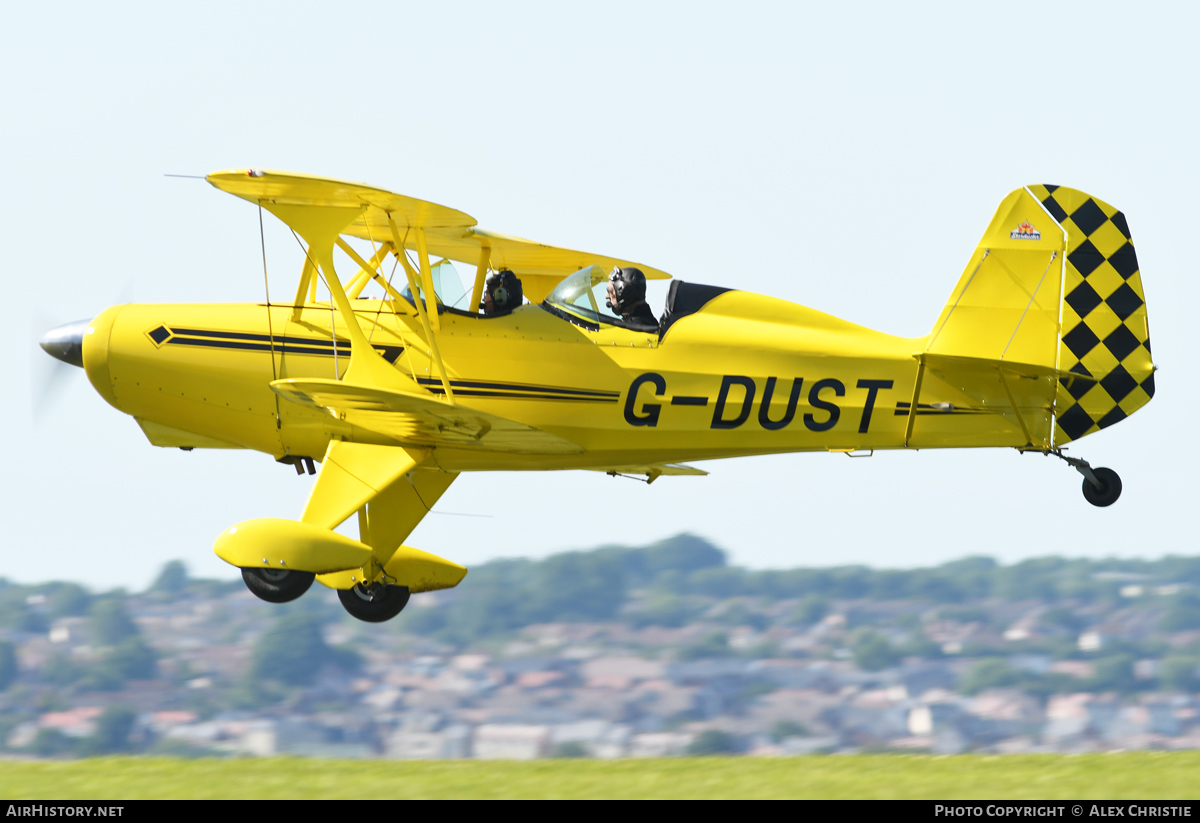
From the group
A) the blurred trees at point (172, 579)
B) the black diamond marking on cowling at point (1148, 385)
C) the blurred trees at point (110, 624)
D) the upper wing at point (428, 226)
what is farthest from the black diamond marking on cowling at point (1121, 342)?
the blurred trees at point (172, 579)

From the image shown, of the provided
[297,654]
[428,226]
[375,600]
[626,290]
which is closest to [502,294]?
[428,226]

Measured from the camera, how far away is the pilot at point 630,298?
9984 mm

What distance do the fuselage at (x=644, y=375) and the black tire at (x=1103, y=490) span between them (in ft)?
2.14

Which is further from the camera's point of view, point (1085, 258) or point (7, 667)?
point (7, 667)

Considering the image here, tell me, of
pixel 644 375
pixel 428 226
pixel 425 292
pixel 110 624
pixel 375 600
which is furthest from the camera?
pixel 110 624

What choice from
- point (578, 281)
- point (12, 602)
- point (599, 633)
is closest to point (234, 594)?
point (12, 602)

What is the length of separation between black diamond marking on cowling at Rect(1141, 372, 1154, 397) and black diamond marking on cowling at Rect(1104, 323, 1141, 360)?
234 mm

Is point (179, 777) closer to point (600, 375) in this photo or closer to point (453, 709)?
point (600, 375)

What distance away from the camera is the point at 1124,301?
1005 cm

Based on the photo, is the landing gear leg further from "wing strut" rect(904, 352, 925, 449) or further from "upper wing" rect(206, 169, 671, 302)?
"upper wing" rect(206, 169, 671, 302)

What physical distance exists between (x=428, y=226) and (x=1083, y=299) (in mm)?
4929

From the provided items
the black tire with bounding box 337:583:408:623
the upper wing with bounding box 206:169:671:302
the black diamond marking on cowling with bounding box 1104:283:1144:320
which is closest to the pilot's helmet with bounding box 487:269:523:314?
the upper wing with bounding box 206:169:671:302

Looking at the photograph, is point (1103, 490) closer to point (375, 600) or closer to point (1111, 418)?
point (1111, 418)

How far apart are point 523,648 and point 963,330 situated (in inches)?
2251
